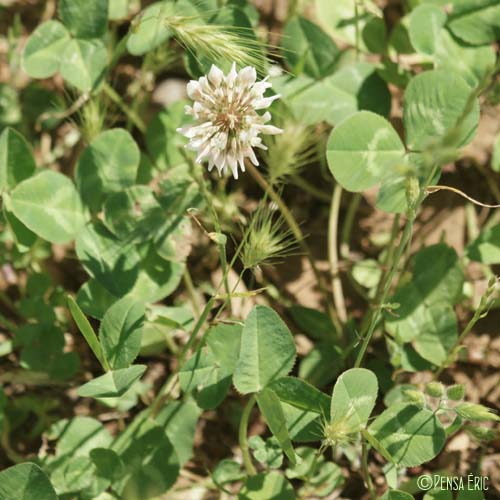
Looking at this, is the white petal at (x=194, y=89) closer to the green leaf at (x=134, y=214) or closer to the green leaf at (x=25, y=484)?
the green leaf at (x=134, y=214)

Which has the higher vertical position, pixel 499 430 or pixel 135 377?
pixel 135 377

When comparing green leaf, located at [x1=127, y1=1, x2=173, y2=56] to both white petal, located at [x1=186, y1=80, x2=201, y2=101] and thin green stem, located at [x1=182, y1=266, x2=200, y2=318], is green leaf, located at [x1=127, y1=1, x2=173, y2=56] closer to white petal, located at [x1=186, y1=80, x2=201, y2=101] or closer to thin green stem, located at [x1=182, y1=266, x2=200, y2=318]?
white petal, located at [x1=186, y1=80, x2=201, y2=101]

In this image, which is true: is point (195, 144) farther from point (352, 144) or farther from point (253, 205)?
point (253, 205)

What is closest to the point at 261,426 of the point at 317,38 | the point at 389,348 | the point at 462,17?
the point at 389,348

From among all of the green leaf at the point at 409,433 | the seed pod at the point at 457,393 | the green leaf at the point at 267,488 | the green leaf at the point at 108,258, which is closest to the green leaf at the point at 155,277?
the green leaf at the point at 108,258

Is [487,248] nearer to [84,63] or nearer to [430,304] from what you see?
[430,304]

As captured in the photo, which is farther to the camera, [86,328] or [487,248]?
[487,248]

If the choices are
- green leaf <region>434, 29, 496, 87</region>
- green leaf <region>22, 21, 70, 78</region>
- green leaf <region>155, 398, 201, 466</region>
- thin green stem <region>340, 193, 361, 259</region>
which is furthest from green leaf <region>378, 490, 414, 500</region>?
green leaf <region>22, 21, 70, 78</region>

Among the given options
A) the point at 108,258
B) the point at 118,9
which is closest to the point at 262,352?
the point at 108,258
